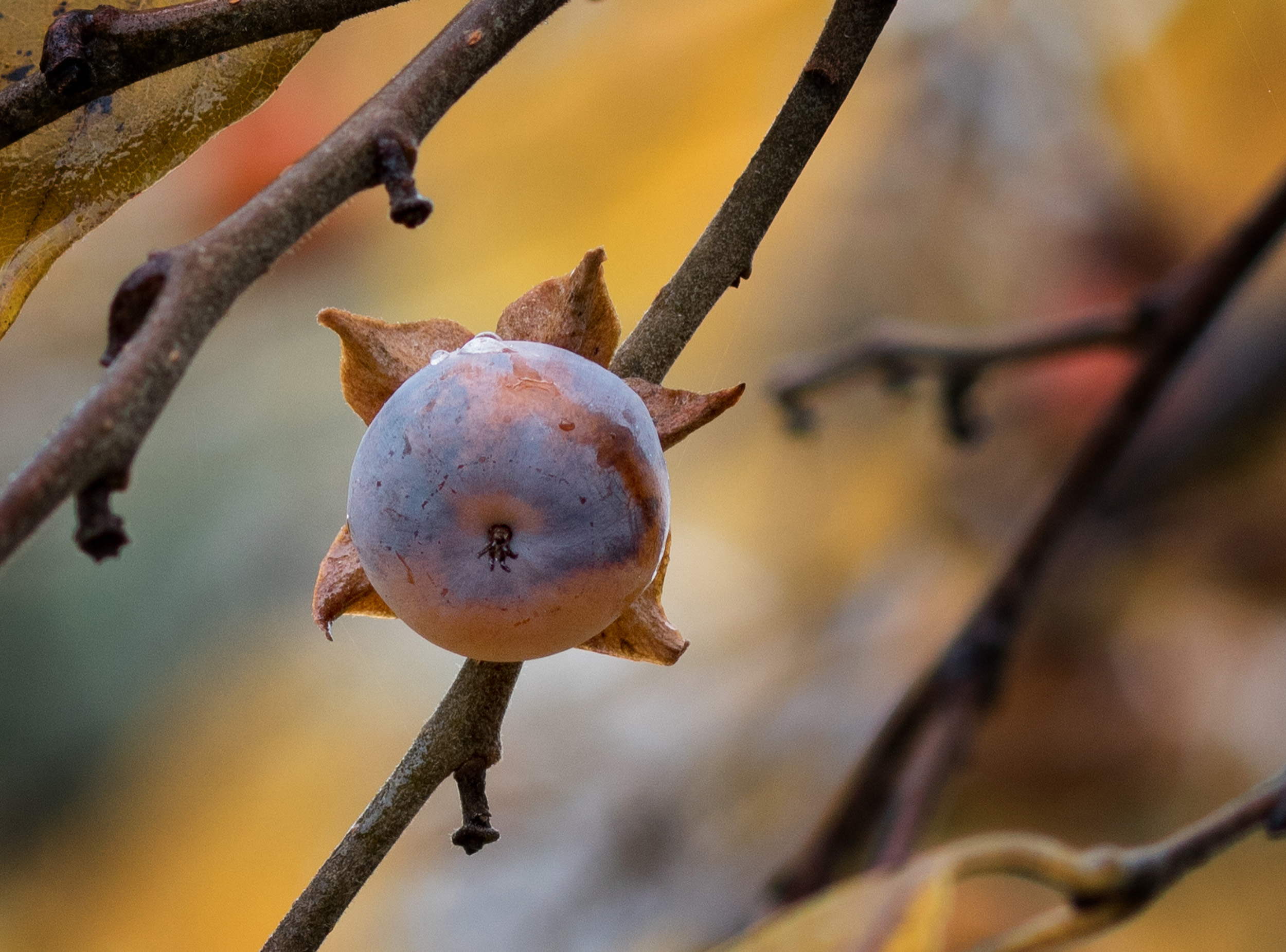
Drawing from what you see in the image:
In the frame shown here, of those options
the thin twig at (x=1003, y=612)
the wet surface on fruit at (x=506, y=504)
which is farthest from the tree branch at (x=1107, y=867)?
the wet surface on fruit at (x=506, y=504)

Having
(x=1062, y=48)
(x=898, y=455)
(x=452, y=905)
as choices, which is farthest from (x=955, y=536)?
(x=452, y=905)

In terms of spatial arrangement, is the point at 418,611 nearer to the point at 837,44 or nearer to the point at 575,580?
the point at 575,580

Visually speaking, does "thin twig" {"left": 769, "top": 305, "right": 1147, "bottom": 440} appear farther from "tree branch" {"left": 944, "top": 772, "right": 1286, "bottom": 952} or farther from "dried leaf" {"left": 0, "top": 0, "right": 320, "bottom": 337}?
"dried leaf" {"left": 0, "top": 0, "right": 320, "bottom": 337}

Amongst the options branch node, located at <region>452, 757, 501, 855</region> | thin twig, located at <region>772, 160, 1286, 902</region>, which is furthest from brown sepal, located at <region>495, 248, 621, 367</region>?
thin twig, located at <region>772, 160, 1286, 902</region>

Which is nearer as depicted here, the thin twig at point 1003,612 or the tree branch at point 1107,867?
the tree branch at point 1107,867

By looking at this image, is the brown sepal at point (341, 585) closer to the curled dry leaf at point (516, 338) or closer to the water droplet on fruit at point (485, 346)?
the curled dry leaf at point (516, 338)

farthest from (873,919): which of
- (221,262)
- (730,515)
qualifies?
(730,515)
